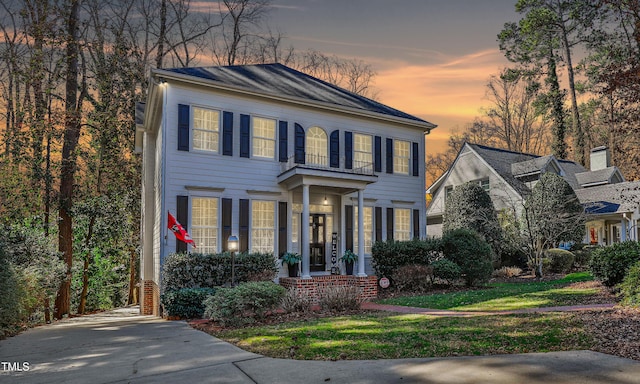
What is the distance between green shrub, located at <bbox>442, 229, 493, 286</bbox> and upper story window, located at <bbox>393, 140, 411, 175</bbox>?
314cm

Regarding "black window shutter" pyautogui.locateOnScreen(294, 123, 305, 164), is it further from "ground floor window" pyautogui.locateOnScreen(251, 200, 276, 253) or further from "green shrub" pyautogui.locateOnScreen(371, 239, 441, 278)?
"green shrub" pyautogui.locateOnScreen(371, 239, 441, 278)

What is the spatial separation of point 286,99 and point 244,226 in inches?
170

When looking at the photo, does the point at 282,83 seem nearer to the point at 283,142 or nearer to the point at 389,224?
the point at 283,142

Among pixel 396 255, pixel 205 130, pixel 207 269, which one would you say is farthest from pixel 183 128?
pixel 396 255

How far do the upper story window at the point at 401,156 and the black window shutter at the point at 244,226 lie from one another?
239 inches

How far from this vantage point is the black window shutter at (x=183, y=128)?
43.2ft

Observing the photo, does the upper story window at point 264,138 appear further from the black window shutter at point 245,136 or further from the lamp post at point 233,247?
the lamp post at point 233,247

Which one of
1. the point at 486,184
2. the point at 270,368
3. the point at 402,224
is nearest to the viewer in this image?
the point at 270,368

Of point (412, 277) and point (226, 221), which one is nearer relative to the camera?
point (226, 221)

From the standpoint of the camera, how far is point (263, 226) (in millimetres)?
14273

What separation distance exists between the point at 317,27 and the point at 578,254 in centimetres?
1553

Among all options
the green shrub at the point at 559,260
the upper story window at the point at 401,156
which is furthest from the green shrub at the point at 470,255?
the green shrub at the point at 559,260

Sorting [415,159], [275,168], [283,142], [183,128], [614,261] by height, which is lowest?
[614,261]

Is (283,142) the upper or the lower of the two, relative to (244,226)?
upper
